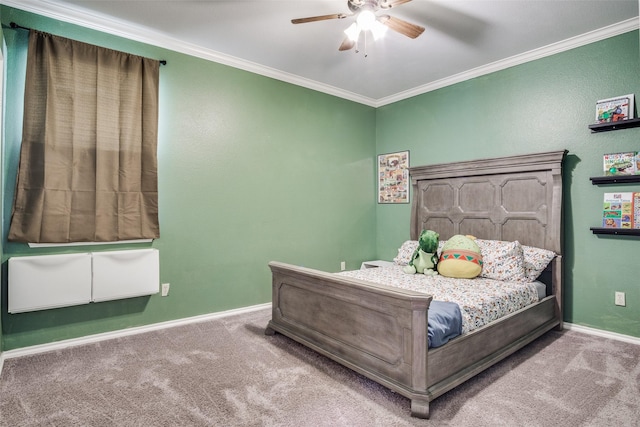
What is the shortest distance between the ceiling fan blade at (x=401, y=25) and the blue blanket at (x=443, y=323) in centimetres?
187

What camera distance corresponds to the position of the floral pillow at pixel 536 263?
315 cm

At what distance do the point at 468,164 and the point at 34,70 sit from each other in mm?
4045

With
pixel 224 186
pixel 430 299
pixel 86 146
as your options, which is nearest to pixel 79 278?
pixel 86 146

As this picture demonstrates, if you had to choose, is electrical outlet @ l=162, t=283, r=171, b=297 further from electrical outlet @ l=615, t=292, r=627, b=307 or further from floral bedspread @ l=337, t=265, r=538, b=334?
electrical outlet @ l=615, t=292, r=627, b=307

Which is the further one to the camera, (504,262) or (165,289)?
(165,289)

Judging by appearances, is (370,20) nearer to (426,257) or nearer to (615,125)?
(426,257)

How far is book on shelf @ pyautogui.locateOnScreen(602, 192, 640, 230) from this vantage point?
9.42ft

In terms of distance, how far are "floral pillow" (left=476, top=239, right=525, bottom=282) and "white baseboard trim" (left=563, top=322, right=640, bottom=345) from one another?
78 cm

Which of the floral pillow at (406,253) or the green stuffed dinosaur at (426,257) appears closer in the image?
the green stuffed dinosaur at (426,257)

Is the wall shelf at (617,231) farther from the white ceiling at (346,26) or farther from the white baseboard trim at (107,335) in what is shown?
the white baseboard trim at (107,335)

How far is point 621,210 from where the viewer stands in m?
2.95

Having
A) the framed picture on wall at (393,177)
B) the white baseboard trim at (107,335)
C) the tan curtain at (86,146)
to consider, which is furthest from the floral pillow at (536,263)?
the tan curtain at (86,146)

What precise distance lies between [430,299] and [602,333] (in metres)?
2.31

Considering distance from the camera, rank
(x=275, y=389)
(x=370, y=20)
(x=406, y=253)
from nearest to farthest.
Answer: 1. (x=275, y=389)
2. (x=370, y=20)
3. (x=406, y=253)
